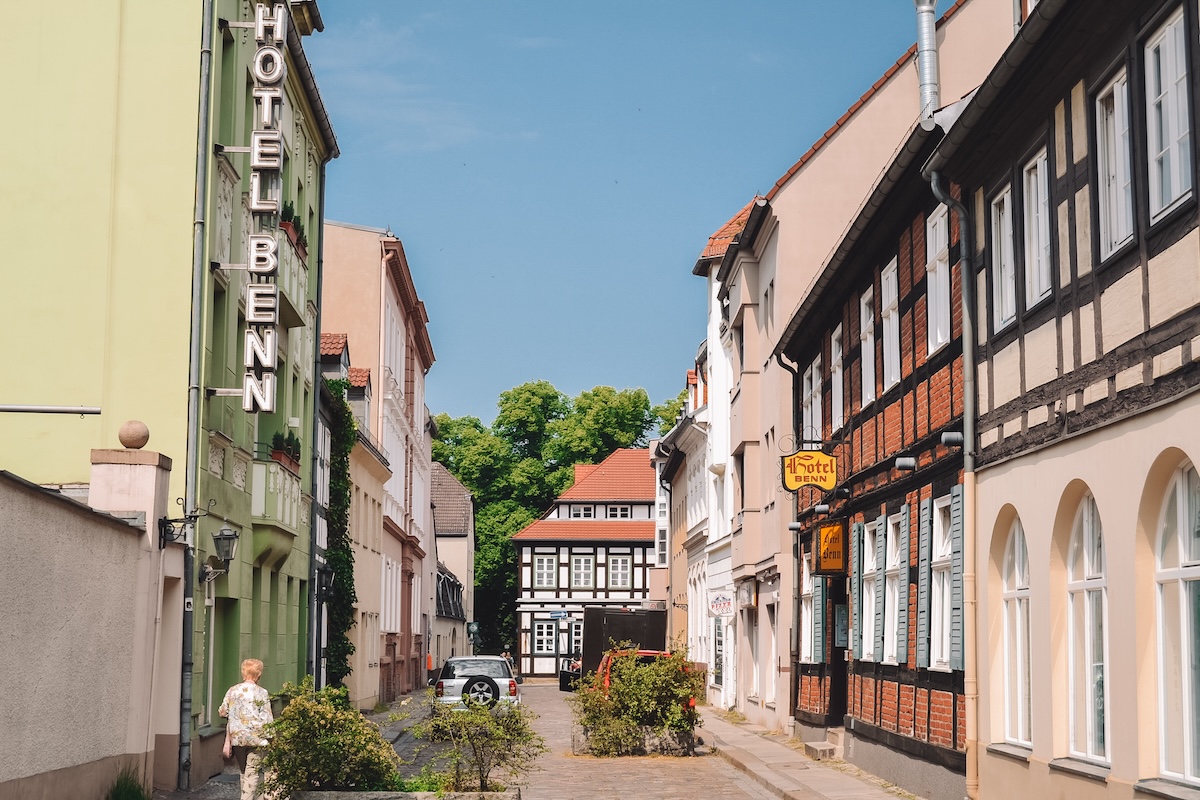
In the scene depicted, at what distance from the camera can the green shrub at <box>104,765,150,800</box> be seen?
51.1ft

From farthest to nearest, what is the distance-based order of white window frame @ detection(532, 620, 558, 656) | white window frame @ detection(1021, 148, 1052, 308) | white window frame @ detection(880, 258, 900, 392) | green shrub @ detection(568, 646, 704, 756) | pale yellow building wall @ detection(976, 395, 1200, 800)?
white window frame @ detection(532, 620, 558, 656) → green shrub @ detection(568, 646, 704, 756) → white window frame @ detection(880, 258, 900, 392) → white window frame @ detection(1021, 148, 1052, 308) → pale yellow building wall @ detection(976, 395, 1200, 800)

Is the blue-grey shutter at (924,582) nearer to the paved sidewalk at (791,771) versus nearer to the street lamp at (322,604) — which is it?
the paved sidewalk at (791,771)

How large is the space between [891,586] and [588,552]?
62.5m

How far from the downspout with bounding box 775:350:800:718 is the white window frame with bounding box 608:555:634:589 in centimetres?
5328

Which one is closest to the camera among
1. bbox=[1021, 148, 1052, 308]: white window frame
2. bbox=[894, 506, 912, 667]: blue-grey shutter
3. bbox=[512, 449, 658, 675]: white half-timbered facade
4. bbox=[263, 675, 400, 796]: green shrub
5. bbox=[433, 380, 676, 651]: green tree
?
bbox=[1021, 148, 1052, 308]: white window frame

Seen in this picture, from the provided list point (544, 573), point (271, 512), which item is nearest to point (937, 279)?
point (271, 512)

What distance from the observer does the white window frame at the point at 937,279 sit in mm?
17328

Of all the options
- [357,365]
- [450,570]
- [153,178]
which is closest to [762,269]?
[357,365]

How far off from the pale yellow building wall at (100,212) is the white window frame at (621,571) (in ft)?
211

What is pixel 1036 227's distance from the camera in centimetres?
1402

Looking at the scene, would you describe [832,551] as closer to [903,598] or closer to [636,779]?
[903,598]

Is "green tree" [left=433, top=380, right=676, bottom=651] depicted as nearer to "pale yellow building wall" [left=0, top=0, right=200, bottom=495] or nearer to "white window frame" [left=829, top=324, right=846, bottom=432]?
"white window frame" [left=829, top=324, right=846, bottom=432]

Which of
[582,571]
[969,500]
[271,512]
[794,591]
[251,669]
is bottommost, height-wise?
[251,669]

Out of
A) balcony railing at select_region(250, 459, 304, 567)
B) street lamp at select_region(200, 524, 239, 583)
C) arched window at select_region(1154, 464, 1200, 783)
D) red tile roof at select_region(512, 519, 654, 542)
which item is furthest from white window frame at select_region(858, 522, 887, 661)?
red tile roof at select_region(512, 519, 654, 542)
